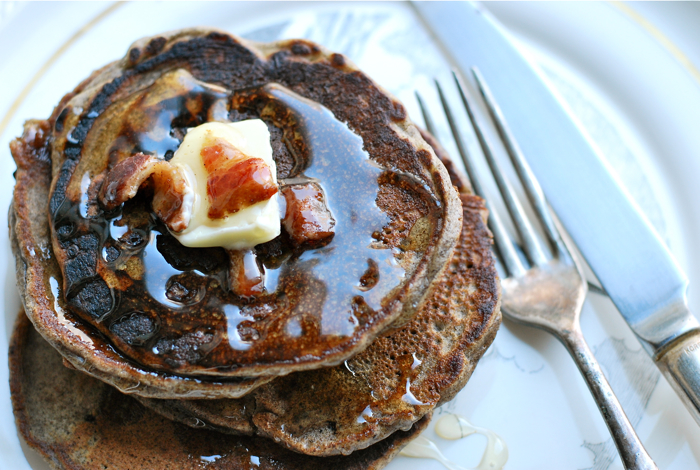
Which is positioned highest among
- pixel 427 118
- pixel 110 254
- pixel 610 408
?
pixel 427 118

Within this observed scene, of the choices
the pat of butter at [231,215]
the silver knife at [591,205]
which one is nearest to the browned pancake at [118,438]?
the pat of butter at [231,215]

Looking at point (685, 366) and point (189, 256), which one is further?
point (685, 366)

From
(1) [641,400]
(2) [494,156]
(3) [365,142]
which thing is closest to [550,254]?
(2) [494,156]

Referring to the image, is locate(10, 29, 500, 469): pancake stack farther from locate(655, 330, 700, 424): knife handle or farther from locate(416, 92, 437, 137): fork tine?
locate(655, 330, 700, 424): knife handle

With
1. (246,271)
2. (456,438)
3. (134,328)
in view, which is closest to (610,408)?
(456,438)

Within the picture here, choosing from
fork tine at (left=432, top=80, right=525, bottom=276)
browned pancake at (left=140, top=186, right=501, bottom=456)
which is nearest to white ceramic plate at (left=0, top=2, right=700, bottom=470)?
fork tine at (left=432, top=80, right=525, bottom=276)

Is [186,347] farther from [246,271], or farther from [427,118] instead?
[427,118]
